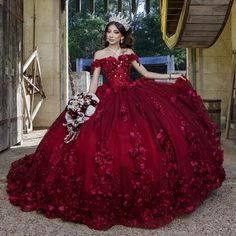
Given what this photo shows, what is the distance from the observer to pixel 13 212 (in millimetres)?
2881

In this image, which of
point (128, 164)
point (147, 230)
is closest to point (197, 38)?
point (128, 164)

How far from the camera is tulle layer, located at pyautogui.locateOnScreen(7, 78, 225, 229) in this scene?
8.43ft

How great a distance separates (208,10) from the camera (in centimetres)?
614

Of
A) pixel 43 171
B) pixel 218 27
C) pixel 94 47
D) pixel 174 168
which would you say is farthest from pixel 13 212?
pixel 94 47

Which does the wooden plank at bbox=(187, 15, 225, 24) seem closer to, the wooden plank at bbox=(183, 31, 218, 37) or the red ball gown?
the wooden plank at bbox=(183, 31, 218, 37)

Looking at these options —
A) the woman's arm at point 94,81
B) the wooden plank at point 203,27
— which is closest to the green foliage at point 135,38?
the wooden plank at point 203,27

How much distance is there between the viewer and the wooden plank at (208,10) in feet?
20.0

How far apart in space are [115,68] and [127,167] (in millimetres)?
904

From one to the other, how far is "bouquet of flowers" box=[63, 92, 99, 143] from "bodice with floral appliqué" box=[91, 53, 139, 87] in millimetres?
341

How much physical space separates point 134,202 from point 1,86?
3.14 metres

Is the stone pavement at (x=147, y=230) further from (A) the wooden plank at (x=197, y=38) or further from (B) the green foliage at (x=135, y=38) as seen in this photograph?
(B) the green foliage at (x=135, y=38)

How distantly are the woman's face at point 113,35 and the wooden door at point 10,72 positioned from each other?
7.65ft

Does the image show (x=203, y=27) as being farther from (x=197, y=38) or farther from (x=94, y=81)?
(x=94, y=81)

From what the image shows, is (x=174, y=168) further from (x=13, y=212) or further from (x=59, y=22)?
(x=59, y=22)
